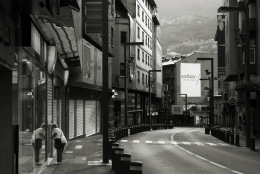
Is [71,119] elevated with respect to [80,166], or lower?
elevated

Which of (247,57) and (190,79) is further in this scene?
(190,79)

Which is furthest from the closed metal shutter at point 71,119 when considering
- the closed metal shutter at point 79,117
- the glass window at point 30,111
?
the glass window at point 30,111

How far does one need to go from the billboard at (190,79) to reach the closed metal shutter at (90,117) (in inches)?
3070

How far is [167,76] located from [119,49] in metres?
70.4

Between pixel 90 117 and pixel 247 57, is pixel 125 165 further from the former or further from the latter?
pixel 90 117

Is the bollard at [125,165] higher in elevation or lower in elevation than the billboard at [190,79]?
lower

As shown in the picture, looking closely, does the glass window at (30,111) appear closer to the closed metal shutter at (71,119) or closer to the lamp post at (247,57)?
the lamp post at (247,57)

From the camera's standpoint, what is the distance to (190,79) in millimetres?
119625

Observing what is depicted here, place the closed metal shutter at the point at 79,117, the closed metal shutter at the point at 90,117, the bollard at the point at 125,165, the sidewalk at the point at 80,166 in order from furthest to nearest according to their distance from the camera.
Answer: the closed metal shutter at the point at 90,117 → the closed metal shutter at the point at 79,117 → the sidewalk at the point at 80,166 → the bollard at the point at 125,165

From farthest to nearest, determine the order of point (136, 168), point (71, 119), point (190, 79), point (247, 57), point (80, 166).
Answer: point (190, 79), point (71, 119), point (247, 57), point (80, 166), point (136, 168)

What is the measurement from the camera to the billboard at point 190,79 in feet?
390

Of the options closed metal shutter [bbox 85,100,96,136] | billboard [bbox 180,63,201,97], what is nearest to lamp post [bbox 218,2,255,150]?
closed metal shutter [bbox 85,100,96,136]

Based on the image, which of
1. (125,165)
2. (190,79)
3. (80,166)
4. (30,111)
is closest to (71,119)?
(80,166)

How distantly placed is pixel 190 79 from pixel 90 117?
81658 mm
